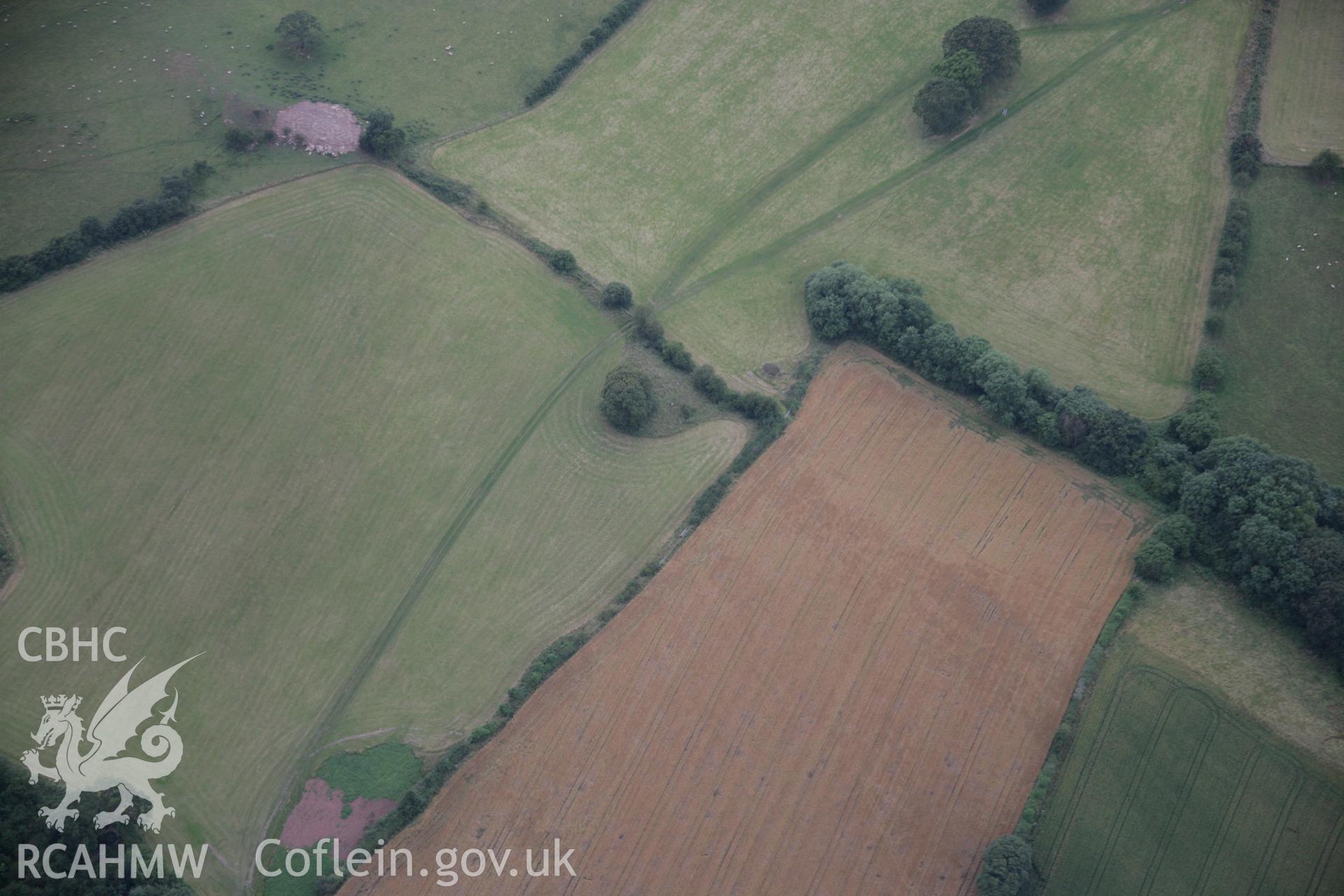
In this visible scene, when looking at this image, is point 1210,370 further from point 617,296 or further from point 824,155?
point 617,296

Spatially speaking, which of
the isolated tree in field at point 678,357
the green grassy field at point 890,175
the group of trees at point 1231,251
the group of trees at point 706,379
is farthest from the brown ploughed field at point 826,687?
the group of trees at point 1231,251

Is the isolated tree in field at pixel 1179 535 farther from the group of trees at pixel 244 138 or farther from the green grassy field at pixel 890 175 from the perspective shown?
the group of trees at pixel 244 138

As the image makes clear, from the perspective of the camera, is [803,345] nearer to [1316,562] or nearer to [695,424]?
[695,424]

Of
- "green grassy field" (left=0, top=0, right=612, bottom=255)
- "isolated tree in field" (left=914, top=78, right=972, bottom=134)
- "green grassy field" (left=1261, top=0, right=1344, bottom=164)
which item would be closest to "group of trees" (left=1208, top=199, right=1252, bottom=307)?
"green grassy field" (left=1261, top=0, right=1344, bottom=164)

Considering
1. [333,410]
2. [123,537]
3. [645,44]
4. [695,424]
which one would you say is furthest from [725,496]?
[645,44]

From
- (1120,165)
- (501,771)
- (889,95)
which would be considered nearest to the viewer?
(501,771)

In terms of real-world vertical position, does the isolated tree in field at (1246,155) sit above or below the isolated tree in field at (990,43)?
below
